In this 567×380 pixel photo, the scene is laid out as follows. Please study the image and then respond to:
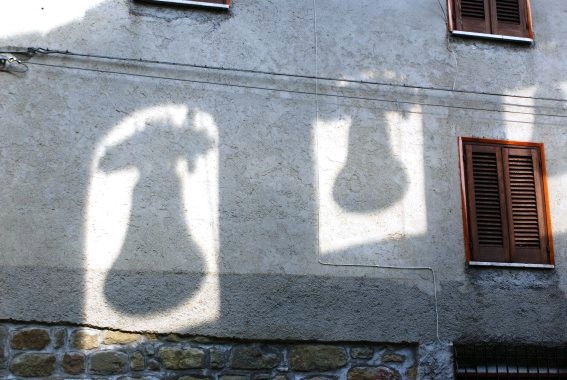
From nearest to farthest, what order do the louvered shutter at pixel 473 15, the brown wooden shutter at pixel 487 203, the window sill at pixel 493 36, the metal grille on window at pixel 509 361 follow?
the metal grille on window at pixel 509 361, the brown wooden shutter at pixel 487 203, the window sill at pixel 493 36, the louvered shutter at pixel 473 15

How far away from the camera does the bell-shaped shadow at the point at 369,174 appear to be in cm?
690

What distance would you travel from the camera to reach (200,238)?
6496 mm

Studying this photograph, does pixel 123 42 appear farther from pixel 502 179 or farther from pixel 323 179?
pixel 502 179

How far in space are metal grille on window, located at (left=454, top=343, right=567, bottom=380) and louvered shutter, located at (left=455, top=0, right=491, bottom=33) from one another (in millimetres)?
2948

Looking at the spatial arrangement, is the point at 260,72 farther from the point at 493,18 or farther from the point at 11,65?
the point at 493,18

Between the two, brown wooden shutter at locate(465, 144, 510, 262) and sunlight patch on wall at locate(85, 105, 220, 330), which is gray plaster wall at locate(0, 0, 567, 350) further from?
brown wooden shutter at locate(465, 144, 510, 262)

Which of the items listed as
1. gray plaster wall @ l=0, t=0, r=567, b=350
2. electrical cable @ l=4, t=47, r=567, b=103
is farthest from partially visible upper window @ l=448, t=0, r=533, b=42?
electrical cable @ l=4, t=47, r=567, b=103

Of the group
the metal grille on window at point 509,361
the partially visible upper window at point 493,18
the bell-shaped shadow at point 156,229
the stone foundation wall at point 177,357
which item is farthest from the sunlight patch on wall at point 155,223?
the partially visible upper window at point 493,18

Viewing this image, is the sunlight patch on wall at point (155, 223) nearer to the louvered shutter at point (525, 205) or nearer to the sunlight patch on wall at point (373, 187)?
the sunlight patch on wall at point (373, 187)

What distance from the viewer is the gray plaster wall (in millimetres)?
6312

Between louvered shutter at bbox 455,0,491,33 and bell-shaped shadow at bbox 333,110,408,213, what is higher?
louvered shutter at bbox 455,0,491,33

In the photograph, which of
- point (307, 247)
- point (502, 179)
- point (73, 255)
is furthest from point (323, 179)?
point (73, 255)

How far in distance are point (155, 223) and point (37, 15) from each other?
203cm

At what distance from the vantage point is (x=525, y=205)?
7.26 m
